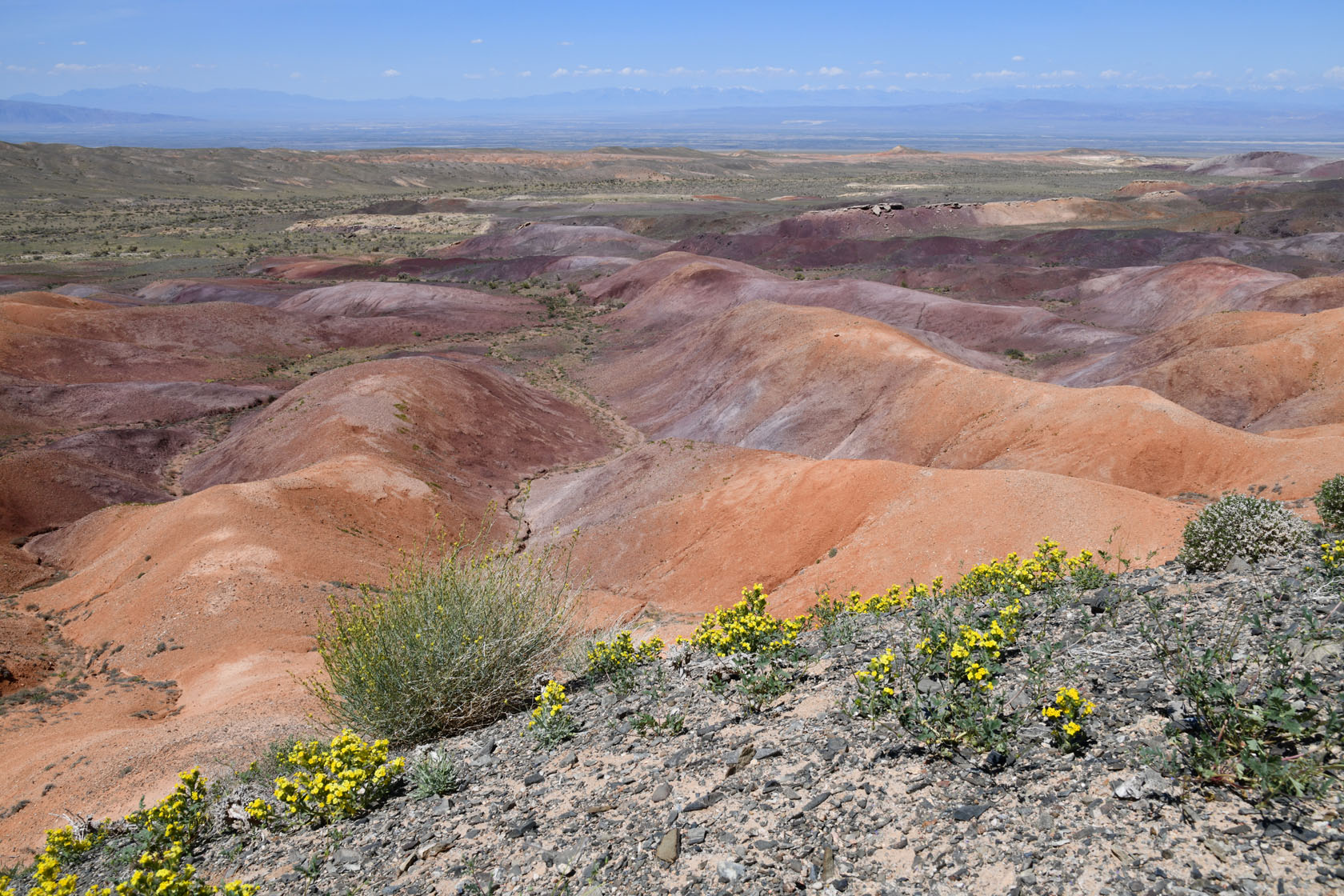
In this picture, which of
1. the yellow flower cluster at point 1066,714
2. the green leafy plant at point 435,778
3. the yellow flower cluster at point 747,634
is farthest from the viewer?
the yellow flower cluster at point 747,634

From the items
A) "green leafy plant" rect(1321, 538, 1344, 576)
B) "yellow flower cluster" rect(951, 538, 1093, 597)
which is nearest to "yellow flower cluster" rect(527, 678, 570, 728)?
"yellow flower cluster" rect(951, 538, 1093, 597)

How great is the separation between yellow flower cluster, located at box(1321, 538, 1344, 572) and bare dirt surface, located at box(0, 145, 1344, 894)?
1615 millimetres

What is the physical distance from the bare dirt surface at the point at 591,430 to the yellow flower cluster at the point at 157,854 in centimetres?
389

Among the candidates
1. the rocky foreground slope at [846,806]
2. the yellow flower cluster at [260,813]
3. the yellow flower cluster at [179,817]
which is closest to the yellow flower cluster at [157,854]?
the yellow flower cluster at [179,817]

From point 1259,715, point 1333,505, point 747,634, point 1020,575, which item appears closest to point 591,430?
point 1020,575

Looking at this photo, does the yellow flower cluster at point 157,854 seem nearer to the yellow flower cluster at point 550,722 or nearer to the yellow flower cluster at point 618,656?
the yellow flower cluster at point 550,722

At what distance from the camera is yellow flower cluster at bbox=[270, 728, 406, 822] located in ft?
17.8

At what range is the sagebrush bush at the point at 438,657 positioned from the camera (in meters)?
6.93

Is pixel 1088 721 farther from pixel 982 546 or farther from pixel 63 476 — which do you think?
pixel 63 476

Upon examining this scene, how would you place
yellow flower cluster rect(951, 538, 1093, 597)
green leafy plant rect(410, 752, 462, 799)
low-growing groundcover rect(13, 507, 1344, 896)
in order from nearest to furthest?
1. low-growing groundcover rect(13, 507, 1344, 896)
2. green leafy plant rect(410, 752, 462, 799)
3. yellow flower cluster rect(951, 538, 1093, 597)

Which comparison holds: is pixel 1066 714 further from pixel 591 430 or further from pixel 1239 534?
pixel 591 430

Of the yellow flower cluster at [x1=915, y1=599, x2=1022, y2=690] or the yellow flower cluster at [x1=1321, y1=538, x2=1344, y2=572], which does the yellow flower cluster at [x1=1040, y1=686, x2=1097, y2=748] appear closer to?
the yellow flower cluster at [x1=915, y1=599, x2=1022, y2=690]

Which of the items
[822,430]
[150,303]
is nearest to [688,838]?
[822,430]

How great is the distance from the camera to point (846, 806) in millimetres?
4480
